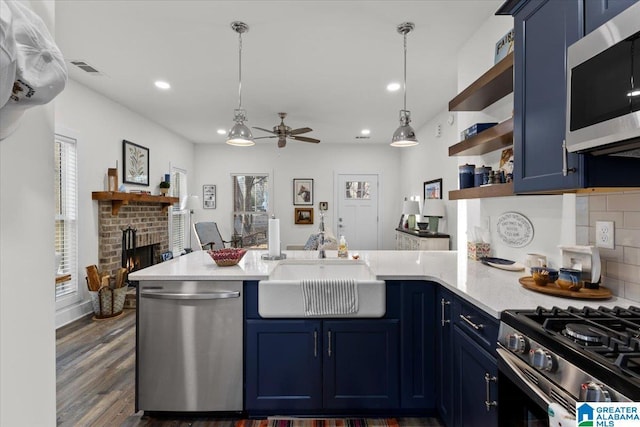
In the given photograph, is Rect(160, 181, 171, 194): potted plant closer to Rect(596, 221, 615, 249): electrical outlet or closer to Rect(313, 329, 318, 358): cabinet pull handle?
Rect(313, 329, 318, 358): cabinet pull handle

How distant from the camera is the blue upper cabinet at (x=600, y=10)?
1.09 m

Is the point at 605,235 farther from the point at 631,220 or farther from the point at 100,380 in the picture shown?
the point at 100,380

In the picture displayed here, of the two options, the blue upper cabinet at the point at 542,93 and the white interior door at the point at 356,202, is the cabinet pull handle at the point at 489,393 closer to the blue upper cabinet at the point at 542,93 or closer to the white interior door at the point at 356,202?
the blue upper cabinet at the point at 542,93

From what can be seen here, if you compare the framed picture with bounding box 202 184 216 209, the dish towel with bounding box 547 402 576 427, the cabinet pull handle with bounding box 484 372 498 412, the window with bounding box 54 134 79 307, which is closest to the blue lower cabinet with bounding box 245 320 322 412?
the cabinet pull handle with bounding box 484 372 498 412

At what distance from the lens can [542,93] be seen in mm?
1431

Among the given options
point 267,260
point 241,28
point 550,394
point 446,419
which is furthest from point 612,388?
point 241,28

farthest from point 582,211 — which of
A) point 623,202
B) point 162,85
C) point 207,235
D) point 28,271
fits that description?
point 207,235

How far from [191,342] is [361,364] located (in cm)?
101

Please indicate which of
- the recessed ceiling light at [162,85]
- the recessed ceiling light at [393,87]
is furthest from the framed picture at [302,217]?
the recessed ceiling light at [162,85]

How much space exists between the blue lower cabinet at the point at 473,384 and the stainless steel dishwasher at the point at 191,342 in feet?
3.91

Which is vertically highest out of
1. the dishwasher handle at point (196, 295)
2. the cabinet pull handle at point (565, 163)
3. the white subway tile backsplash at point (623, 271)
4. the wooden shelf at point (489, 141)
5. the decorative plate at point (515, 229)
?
the wooden shelf at point (489, 141)

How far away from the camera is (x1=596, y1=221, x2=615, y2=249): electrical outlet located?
153cm

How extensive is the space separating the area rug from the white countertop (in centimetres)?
88

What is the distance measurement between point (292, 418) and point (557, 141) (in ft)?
6.66
